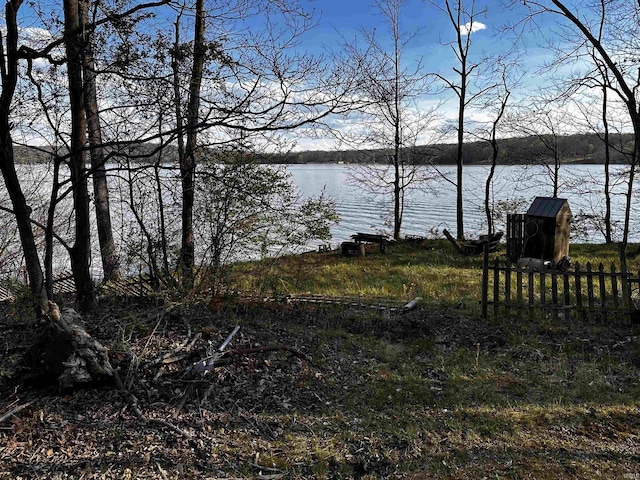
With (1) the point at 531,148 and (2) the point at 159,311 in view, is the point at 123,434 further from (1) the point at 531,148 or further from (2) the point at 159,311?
(1) the point at 531,148

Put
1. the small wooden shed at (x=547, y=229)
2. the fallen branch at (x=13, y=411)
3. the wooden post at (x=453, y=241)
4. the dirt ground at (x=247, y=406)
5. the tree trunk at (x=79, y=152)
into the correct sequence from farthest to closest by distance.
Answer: the wooden post at (x=453, y=241)
the small wooden shed at (x=547, y=229)
the tree trunk at (x=79, y=152)
the fallen branch at (x=13, y=411)
the dirt ground at (x=247, y=406)

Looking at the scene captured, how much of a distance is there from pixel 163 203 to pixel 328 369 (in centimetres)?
458

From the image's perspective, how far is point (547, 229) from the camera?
1337 cm

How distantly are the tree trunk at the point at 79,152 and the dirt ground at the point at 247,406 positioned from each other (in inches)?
29.7

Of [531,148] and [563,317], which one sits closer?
[563,317]

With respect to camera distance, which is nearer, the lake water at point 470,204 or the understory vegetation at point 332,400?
the understory vegetation at point 332,400

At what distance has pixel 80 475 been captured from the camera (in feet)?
9.81

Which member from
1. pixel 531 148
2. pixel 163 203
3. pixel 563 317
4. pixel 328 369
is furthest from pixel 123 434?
pixel 531 148

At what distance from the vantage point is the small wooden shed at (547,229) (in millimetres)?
13305

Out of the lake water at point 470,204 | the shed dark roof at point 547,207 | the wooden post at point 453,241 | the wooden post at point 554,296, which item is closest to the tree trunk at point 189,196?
the wooden post at point 554,296

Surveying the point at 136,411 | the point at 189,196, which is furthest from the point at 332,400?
the point at 189,196

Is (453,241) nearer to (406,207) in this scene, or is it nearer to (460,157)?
(460,157)

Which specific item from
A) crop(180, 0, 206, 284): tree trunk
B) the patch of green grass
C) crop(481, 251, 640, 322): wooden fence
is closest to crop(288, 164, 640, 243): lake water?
the patch of green grass

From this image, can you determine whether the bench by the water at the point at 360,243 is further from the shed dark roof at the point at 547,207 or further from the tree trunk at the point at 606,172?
the tree trunk at the point at 606,172
